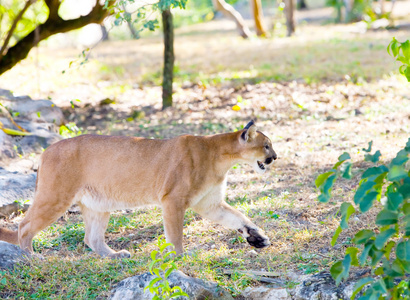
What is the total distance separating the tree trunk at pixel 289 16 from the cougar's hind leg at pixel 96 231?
15.3 meters

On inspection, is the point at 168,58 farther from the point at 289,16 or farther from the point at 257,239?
the point at 289,16

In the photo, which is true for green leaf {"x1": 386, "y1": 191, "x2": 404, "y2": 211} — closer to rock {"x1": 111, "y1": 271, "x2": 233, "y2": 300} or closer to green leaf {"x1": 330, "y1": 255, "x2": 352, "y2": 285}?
green leaf {"x1": 330, "y1": 255, "x2": 352, "y2": 285}

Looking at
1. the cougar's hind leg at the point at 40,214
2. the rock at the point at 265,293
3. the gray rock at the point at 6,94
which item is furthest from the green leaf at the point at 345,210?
the gray rock at the point at 6,94

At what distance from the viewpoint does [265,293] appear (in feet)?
14.1

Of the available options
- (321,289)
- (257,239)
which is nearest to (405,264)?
(321,289)

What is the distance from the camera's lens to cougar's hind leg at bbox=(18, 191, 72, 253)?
5328mm

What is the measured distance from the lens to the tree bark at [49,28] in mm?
9878

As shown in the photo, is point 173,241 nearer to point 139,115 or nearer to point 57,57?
point 139,115

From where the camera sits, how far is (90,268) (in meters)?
4.81

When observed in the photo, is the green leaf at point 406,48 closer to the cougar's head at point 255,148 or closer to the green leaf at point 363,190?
the green leaf at point 363,190

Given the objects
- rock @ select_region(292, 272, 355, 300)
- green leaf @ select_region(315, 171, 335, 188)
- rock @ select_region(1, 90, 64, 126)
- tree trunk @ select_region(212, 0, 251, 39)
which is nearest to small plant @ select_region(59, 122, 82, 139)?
rock @ select_region(1, 90, 64, 126)

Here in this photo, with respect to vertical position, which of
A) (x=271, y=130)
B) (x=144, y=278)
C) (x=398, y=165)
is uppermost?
(x=398, y=165)

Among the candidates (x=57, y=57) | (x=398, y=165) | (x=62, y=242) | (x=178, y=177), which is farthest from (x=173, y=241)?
(x=57, y=57)

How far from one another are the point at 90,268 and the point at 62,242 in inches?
49.7
